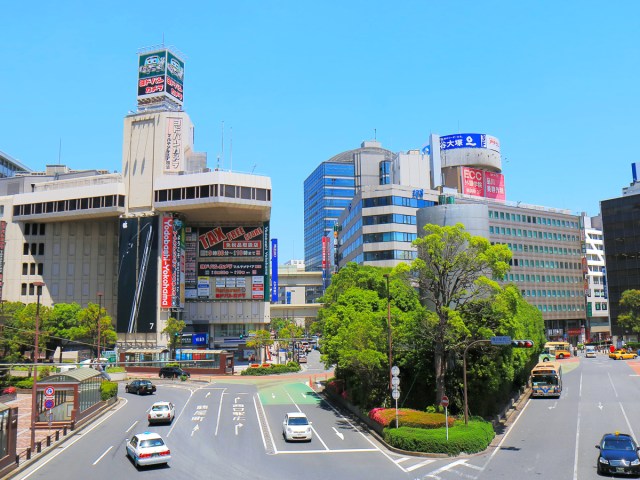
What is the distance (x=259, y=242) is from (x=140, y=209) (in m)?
21.8

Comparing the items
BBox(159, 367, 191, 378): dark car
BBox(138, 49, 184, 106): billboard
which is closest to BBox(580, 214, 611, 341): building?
BBox(138, 49, 184, 106): billboard

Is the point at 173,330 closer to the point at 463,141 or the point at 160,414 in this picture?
the point at 160,414

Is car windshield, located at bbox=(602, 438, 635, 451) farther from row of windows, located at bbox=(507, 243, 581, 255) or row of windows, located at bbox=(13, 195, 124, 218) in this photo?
row of windows, located at bbox=(507, 243, 581, 255)

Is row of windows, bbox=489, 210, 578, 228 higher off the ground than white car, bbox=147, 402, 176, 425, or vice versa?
row of windows, bbox=489, 210, 578, 228

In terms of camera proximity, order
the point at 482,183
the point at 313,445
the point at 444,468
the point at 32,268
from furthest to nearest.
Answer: the point at 482,183 < the point at 32,268 < the point at 313,445 < the point at 444,468

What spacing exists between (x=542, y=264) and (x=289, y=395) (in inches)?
3472

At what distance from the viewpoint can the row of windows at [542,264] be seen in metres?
124

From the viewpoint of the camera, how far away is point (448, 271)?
38.8m

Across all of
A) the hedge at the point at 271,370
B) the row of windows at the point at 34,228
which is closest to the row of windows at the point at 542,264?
the hedge at the point at 271,370

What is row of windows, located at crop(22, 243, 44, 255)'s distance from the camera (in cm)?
10947

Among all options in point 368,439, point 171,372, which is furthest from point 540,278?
point 368,439

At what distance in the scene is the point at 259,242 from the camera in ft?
353

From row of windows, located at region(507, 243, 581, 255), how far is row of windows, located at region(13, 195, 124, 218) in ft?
259

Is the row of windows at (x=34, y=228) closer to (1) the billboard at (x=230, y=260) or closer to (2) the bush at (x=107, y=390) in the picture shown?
(1) the billboard at (x=230, y=260)
